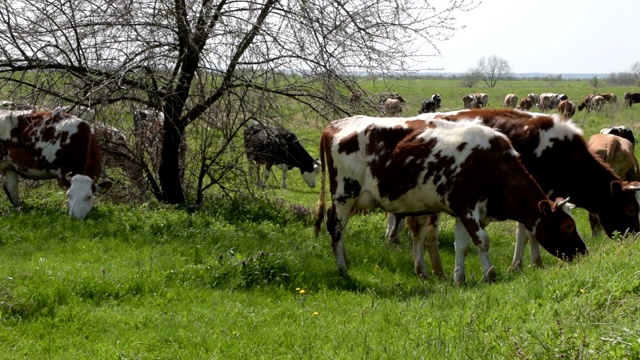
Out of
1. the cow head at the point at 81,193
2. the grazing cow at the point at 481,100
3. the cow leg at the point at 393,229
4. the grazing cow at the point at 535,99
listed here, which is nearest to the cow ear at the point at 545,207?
the cow leg at the point at 393,229

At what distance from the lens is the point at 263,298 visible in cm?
762

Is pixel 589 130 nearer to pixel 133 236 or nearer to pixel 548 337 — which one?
pixel 133 236

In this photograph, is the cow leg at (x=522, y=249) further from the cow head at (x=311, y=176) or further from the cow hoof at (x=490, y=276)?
the cow head at (x=311, y=176)

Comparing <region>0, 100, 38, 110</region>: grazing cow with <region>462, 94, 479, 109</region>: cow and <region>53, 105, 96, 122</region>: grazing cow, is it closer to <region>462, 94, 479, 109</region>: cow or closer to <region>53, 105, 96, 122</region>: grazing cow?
<region>53, 105, 96, 122</region>: grazing cow

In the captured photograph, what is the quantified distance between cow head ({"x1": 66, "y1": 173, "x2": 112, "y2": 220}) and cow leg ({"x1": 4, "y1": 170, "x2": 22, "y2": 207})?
1.48 m

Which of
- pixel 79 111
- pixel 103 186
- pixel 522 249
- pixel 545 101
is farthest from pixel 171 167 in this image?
pixel 545 101

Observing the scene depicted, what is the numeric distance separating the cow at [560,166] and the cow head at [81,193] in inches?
200

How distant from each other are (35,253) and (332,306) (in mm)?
3665

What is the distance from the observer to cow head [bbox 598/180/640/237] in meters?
10.2

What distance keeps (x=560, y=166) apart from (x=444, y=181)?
2360 millimetres

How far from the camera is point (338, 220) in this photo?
30.6ft

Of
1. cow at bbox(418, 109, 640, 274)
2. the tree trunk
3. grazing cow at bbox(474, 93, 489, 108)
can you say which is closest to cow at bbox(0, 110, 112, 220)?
the tree trunk

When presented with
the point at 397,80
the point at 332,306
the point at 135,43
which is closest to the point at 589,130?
the point at 397,80

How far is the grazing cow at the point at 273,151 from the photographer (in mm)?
13250
